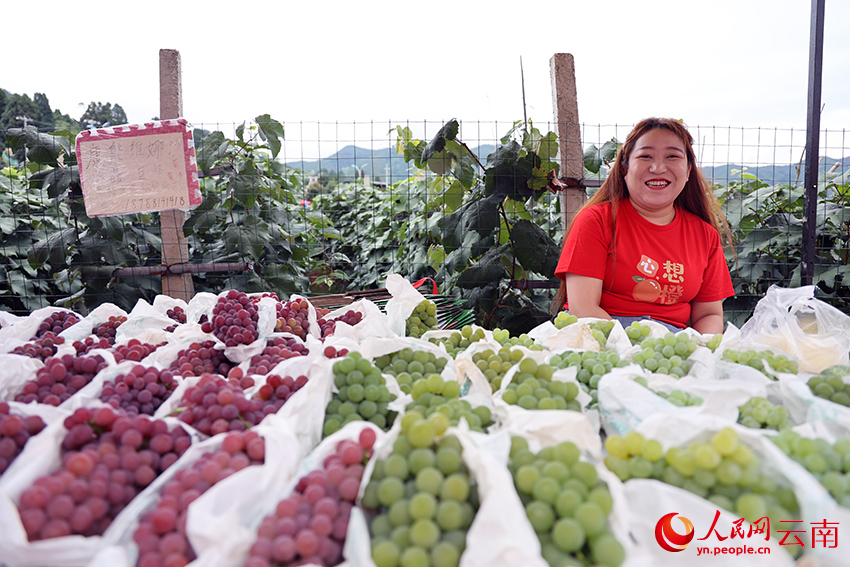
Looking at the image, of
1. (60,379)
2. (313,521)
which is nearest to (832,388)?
(313,521)

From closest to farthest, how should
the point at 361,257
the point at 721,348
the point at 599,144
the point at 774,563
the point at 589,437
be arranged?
the point at 774,563 → the point at 589,437 → the point at 721,348 → the point at 599,144 → the point at 361,257

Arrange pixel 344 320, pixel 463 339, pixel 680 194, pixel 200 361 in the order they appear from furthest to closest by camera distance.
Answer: pixel 680 194, pixel 344 320, pixel 463 339, pixel 200 361

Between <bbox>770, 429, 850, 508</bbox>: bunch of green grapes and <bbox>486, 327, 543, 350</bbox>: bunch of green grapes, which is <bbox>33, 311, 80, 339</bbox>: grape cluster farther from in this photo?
<bbox>770, 429, 850, 508</bbox>: bunch of green grapes

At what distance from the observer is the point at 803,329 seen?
1.48 metres

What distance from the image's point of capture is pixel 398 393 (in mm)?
1156

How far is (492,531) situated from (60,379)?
1117mm

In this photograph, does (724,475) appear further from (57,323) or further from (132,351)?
(57,323)

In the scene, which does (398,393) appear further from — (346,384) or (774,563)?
(774,563)

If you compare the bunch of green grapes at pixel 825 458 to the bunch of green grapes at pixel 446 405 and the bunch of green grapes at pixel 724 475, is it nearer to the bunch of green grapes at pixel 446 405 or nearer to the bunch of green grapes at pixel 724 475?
the bunch of green grapes at pixel 724 475

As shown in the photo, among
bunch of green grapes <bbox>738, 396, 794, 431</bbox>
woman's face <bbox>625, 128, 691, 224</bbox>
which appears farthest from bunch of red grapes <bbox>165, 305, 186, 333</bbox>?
woman's face <bbox>625, 128, 691, 224</bbox>

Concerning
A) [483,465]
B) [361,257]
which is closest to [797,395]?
[483,465]

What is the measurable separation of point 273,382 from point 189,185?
1.79 m
